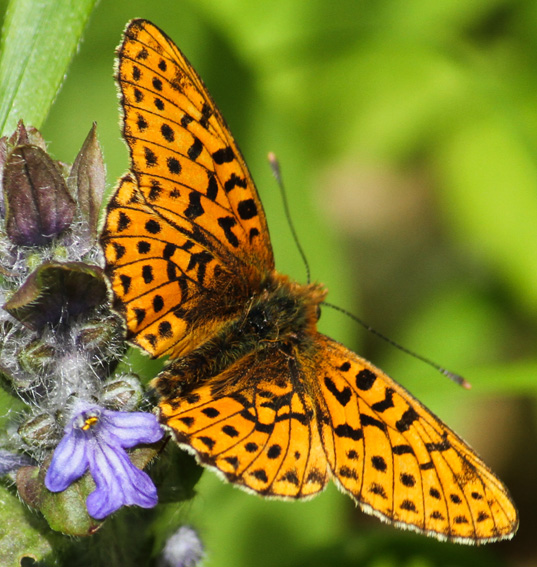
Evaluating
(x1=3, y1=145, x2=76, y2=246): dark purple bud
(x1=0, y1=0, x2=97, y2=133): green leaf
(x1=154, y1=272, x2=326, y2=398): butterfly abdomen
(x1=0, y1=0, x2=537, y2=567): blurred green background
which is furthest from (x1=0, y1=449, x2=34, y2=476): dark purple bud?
(x1=0, y1=0, x2=537, y2=567): blurred green background

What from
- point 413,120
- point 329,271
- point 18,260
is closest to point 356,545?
point 329,271

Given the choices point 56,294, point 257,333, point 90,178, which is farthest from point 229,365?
point 90,178

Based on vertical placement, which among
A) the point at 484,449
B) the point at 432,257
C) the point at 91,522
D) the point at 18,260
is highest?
the point at 18,260

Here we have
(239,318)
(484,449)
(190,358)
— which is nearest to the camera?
(190,358)

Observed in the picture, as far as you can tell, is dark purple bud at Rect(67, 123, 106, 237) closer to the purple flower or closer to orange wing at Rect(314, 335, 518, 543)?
the purple flower

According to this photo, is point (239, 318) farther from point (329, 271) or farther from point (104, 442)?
point (329, 271)
